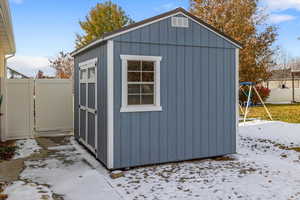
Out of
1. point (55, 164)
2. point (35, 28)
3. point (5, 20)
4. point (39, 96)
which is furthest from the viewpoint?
point (35, 28)

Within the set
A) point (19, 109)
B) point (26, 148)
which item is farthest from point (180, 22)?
point (19, 109)

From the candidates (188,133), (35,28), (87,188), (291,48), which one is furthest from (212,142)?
(291,48)

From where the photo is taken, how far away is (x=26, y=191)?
384cm

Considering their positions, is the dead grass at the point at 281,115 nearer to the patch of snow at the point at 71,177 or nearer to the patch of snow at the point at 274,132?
the patch of snow at the point at 274,132

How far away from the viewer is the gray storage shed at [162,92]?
4.88 metres

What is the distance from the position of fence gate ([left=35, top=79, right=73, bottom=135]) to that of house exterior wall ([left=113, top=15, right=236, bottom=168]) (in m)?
4.13

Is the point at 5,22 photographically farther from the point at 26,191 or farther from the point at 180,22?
the point at 26,191

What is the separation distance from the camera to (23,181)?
4312 millimetres

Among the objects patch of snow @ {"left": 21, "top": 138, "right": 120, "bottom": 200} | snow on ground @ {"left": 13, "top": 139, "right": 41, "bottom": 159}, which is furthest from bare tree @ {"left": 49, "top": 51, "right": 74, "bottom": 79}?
patch of snow @ {"left": 21, "top": 138, "right": 120, "bottom": 200}

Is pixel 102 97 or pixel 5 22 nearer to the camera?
pixel 102 97

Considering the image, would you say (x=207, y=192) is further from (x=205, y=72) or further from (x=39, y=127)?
(x=39, y=127)

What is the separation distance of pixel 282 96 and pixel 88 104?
19973 millimetres

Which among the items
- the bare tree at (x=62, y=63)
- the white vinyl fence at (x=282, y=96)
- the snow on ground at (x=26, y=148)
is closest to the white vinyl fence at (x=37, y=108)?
the snow on ground at (x=26, y=148)

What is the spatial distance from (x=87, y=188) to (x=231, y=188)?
6.59 feet
